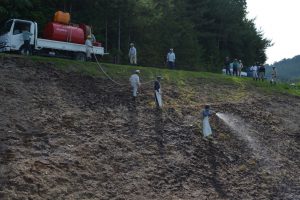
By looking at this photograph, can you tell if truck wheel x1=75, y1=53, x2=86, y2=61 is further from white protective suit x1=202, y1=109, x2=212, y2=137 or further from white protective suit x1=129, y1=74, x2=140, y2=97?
white protective suit x1=202, y1=109, x2=212, y2=137

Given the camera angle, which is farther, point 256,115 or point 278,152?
point 256,115

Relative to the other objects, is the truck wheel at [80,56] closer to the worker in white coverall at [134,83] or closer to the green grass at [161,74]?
the green grass at [161,74]

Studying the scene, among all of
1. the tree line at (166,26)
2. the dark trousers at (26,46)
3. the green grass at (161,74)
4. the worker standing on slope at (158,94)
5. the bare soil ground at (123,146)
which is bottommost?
the bare soil ground at (123,146)

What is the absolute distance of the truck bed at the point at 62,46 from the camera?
2828cm

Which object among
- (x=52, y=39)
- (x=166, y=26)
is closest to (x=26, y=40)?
(x=52, y=39)

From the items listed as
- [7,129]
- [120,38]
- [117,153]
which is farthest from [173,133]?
[120,38]

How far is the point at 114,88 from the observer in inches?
942

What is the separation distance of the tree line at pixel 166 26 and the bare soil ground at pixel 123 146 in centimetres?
1499

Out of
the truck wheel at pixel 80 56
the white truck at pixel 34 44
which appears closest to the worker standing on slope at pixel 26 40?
the white truck at pixel 34 44

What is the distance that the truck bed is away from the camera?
1113 inches

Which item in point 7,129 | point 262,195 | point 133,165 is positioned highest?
point 7,129

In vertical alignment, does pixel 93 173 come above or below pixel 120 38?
below

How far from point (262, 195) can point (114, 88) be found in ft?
29.0

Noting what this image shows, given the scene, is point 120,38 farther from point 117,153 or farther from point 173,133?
point 117,153
